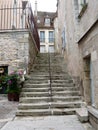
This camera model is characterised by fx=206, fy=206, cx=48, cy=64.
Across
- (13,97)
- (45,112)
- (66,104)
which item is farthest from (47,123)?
(13,97)

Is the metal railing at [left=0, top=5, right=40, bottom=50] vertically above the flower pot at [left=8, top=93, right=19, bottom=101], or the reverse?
the metal railing at [left=0, top=5, right=40, bottom=50]

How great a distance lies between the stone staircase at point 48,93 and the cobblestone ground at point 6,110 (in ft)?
0.69

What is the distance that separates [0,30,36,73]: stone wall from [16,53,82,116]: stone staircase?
0.74 metres

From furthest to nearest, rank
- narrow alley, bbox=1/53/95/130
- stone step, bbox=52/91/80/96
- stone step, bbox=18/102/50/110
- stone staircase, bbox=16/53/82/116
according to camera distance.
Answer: stone step, bbox=52/91/80/96
stone step, bbox=18/102/50/110
stone staircase, bbox=16/53/82/116
narrow alley, bbox=1/53/95/130

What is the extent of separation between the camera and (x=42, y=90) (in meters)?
7.46

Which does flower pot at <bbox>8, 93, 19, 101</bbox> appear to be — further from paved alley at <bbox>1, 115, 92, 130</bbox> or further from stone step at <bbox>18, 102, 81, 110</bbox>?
paved alley at <bbox>1, 115, 92, 130</bbox>

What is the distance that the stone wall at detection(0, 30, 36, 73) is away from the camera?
8.32 m

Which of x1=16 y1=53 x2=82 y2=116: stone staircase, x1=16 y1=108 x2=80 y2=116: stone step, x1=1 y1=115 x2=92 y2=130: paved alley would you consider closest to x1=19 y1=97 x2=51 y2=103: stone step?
x1=16 y1=53 x2=82 y2=116: stone staircase

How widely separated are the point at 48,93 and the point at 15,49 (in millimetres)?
2425

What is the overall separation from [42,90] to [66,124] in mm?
2617

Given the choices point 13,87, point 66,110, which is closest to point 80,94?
point 66,110

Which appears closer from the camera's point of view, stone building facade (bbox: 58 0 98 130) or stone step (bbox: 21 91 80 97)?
stone building facade (bbox: 58 0 98 130)

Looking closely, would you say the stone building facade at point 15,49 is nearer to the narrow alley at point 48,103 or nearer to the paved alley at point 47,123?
the narrow alley at point 48,103

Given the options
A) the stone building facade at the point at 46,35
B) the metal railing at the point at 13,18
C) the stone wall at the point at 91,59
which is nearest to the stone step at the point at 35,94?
the stone wall at the point at 91,59
